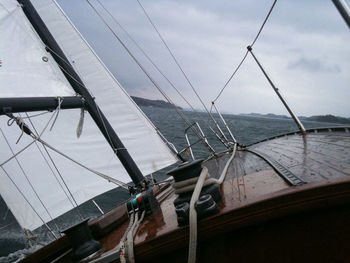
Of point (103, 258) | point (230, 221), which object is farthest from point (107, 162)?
point (230, 221)

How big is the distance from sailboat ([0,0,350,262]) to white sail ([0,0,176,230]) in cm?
2

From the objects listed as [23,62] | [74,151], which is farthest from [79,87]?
[74,151]

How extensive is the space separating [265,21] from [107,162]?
388 centimetres

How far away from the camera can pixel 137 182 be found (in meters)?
3.61

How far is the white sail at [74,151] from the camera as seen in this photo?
175 inches

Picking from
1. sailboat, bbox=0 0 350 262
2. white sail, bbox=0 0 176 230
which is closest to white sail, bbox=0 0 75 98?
sailboat, bbox=0 0 350 262

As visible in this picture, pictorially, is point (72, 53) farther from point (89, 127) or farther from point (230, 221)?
point (230, 221)

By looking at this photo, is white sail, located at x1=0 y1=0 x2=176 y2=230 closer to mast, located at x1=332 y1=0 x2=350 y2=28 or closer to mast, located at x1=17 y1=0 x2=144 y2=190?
mast, located at x1=17 y1=0 x2=144 y2=190

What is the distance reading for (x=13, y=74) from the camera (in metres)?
2.86

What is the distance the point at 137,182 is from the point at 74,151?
175cm

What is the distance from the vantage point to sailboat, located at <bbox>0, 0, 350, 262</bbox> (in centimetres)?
116

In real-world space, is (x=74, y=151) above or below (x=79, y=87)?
below

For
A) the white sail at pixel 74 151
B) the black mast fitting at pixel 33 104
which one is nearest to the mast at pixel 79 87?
the black mast fitting at pixel 33 104

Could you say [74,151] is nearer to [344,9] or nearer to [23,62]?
[23,62]
